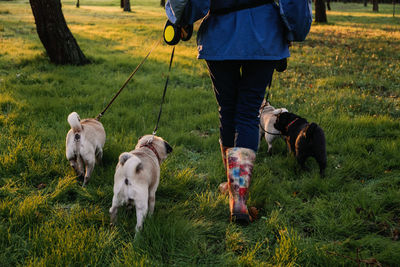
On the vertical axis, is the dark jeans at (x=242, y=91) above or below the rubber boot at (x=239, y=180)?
above

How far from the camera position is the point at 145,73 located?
7855mm

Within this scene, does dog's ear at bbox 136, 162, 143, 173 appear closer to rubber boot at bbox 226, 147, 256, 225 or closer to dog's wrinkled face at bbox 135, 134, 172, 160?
dog's wrinkled face at bbox 135, 134, 172, 160

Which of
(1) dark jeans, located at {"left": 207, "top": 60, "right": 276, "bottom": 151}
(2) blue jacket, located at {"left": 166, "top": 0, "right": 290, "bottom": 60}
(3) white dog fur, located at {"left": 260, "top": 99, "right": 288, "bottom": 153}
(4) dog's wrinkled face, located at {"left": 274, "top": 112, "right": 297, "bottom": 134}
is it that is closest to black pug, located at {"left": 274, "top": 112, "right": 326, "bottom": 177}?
(4) dog's wrinkled face, located at {"left": 274, "top": 112, "right": 297, "bottom": 134}

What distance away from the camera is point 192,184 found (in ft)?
11.1

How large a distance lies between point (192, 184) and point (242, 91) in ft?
4.40

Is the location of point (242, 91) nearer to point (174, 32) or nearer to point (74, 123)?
point (174, 32)

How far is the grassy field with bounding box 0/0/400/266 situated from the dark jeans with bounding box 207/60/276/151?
782 mm

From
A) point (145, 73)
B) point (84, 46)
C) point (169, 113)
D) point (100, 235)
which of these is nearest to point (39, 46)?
point (84, 46)

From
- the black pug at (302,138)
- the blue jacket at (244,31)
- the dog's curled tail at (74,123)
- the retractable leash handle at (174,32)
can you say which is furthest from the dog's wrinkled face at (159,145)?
the black pug at (302,138)

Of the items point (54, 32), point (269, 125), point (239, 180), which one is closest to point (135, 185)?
point (239, 180)

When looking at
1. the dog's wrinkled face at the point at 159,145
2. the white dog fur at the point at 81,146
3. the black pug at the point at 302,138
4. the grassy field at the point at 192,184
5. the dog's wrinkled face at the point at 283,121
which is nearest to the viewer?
the grassy field at the point at 192,184

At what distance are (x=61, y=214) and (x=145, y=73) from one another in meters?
5.70

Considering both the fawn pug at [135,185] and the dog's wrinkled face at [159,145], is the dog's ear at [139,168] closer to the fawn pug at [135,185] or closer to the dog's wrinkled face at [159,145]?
the fawn pug at [135,185]

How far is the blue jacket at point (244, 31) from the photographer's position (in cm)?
234
